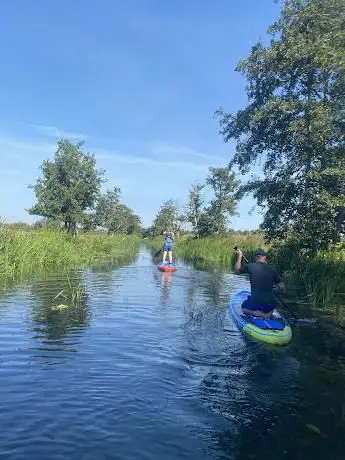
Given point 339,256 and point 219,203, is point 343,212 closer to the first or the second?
point 339,256

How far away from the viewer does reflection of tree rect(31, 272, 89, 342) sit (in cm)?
1104

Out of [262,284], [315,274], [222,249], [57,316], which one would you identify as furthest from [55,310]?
[222,249]

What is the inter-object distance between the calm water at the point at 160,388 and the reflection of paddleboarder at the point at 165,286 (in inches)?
120

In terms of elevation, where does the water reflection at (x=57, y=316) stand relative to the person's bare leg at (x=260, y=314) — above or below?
below

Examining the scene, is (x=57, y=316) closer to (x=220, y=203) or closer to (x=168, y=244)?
(x=168, y=244)

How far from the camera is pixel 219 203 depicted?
52188mm

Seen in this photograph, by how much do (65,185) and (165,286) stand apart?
92.5 ft

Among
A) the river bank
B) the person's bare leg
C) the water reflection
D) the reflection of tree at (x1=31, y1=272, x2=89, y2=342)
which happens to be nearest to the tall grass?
the river bank

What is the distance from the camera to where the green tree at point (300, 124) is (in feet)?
54.9

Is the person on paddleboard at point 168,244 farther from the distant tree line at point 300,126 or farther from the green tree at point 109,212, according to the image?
the green tree at point 109,212

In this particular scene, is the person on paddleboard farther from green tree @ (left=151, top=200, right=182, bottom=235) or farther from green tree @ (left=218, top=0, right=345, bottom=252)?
green tree @ (left=151, top=200, right=182, bottom=235)

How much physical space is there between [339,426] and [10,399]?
4754 mm

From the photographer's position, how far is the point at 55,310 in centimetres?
1322

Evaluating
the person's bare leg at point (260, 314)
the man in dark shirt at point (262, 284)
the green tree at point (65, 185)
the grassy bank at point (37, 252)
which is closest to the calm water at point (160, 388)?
the person's bare leg at point (260, 314)
